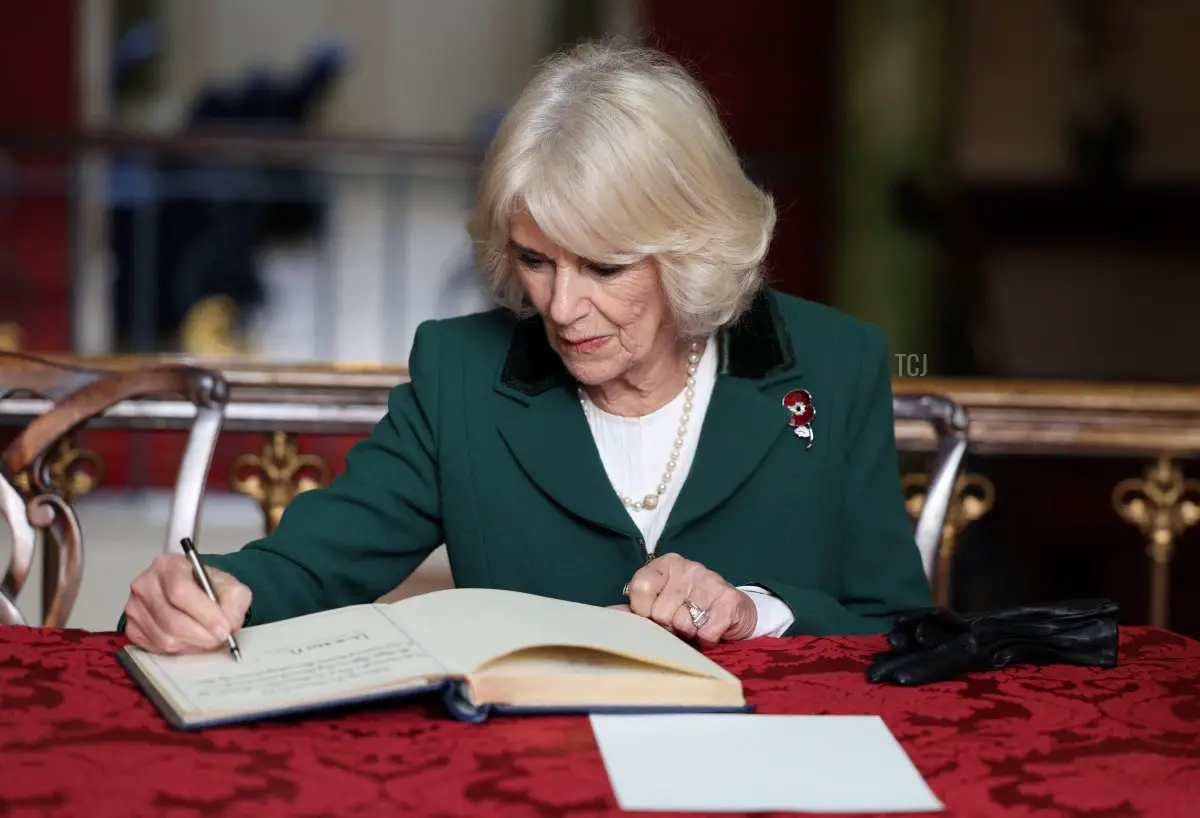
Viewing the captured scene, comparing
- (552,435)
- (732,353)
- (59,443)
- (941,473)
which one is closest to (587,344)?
(552,435)

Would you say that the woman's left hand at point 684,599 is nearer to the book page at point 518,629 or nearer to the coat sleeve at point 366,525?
the book page at point 518,629

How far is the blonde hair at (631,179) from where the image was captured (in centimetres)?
185

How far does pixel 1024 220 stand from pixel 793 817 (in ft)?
19.0

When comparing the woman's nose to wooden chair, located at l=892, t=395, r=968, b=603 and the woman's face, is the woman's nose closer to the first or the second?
the woman's face

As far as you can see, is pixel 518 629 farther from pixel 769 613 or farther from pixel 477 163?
pixel 477 163

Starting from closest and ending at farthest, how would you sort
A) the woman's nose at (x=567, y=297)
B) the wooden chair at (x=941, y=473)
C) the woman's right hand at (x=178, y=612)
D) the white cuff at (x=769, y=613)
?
the woman's right hand at (x=178, y=612)
the white cuff at (x=769, y=613)
the woman's nose at (x=567, y=297)
the wooden chair at (x=941, y=473)

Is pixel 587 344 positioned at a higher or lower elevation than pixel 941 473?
higher

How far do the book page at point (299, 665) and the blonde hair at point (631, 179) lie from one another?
586mm

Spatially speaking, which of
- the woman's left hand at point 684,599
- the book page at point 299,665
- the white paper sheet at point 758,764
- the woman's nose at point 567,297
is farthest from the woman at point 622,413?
the white paper sheet at point 758,764

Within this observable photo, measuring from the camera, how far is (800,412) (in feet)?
6.88

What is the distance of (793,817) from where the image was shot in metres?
1.13

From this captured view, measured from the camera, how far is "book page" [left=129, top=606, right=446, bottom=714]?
131cm

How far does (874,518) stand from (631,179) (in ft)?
1.92

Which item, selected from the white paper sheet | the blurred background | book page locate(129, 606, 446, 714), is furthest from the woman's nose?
the blurred background
